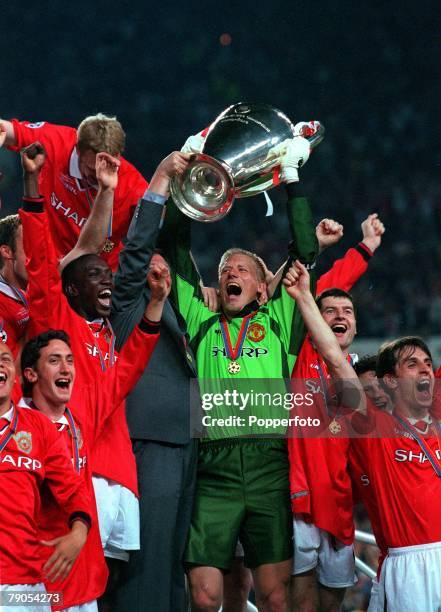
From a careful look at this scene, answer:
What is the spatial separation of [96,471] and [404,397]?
4.12ft

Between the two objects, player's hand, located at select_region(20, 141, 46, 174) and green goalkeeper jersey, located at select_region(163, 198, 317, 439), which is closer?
player's hand, located at select_region(20, 141, 46, 174)

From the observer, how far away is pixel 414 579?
3.71m

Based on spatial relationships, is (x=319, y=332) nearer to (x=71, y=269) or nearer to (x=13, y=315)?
(x=71, y=269)

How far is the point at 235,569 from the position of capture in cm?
422

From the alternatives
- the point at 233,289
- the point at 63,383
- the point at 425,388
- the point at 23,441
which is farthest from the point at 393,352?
the point at 23,441

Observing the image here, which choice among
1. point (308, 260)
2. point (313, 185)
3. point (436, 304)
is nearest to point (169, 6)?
point (313, 185)

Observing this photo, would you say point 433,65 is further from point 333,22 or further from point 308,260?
point 308,260

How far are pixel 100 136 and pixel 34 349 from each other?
108 centimetres

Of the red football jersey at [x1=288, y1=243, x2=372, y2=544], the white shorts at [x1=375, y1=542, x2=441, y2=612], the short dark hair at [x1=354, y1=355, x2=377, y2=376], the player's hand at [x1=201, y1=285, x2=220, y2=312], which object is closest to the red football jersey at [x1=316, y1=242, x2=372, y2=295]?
the short dark hair at [x1=354, y1=355, x2=377, y2=376]

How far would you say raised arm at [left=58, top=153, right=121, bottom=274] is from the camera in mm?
3965

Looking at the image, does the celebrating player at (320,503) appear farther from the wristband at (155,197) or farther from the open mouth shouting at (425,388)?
the wristband at (155,197)

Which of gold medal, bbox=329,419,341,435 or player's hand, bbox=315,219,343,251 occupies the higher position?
player's hand, bbox=315,219,343,251

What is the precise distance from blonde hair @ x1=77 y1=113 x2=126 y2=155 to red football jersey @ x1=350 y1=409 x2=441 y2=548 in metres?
1.50

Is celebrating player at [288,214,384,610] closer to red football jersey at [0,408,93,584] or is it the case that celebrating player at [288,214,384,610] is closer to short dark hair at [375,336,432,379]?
short dark hair at [375,336,432,379]
